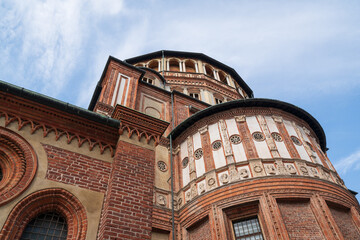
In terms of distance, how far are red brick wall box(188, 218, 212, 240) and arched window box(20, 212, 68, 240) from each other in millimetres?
4856

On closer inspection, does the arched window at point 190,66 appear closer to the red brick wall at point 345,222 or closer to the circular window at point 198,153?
the circular window at point 198,153

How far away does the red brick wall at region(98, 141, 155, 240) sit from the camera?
227 inches

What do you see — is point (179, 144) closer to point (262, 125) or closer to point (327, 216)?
point (262, 125)

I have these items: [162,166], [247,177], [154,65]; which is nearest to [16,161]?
[162,166]

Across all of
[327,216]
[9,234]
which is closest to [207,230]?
[327,216]

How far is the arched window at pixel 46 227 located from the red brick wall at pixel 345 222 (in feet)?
27.9

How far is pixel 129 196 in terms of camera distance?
6.43 meters

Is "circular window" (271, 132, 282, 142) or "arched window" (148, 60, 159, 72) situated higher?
"arched window" (148, 60, 159, 72)

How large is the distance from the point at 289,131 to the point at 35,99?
9831mm

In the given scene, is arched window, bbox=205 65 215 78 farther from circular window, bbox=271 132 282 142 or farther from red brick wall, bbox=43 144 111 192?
red brick wall, bbox=43 144 111 192

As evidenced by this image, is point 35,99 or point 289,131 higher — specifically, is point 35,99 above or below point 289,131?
below

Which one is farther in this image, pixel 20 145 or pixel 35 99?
pixel 35 99

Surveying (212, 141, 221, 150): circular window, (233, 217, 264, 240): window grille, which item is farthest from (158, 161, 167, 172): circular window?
(233, 217, 264, 240): window grille

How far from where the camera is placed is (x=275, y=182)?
30.9 feet
